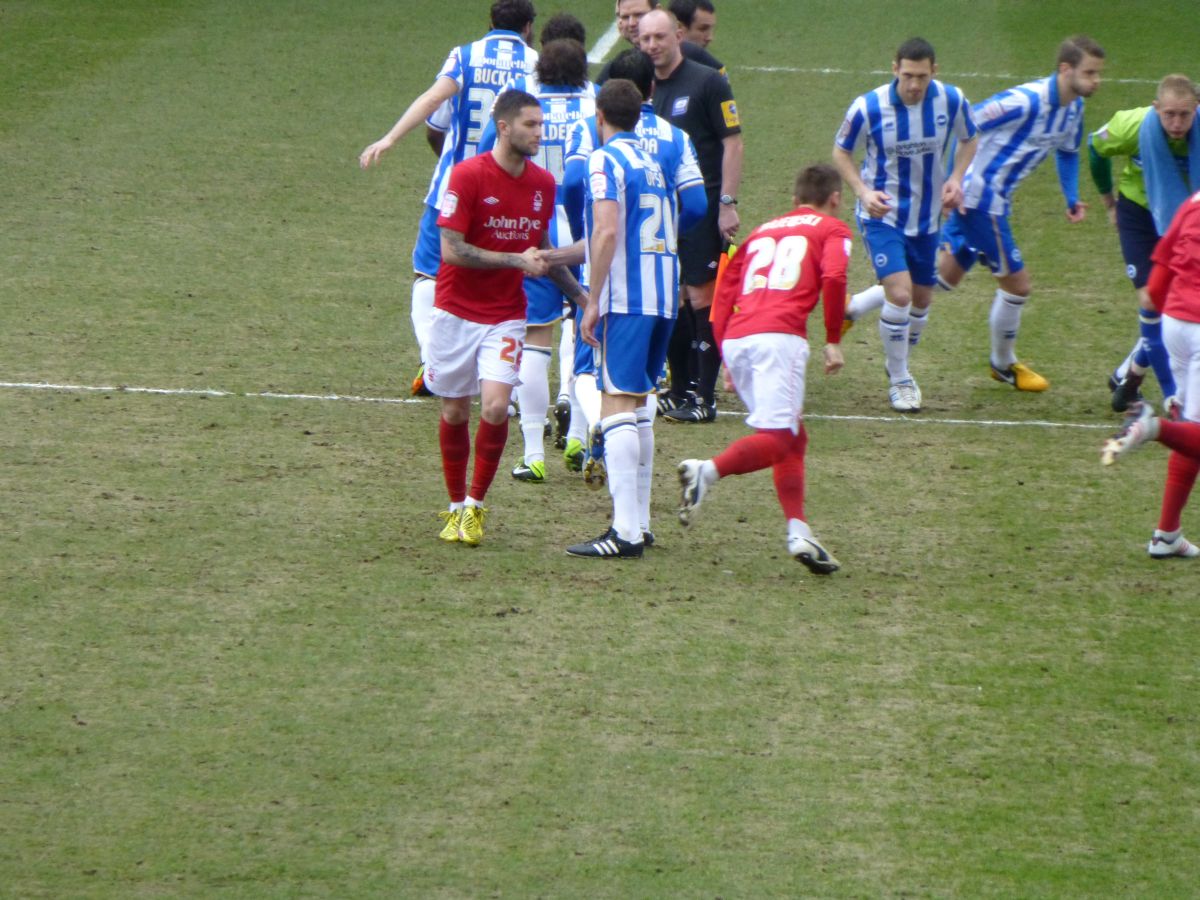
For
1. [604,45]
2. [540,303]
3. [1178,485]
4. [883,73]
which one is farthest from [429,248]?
[883,73]

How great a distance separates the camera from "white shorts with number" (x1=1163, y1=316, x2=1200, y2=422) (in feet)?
23.9

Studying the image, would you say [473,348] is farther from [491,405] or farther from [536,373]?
[536,373]

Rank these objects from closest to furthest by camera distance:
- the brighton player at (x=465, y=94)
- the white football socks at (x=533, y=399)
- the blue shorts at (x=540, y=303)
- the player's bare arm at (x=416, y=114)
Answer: the white football socks at (x=533, y=399) < the blue shorts at (x=540, y=303) < the player's bare arm at (x=416, y=114) < the brighton player at (x=465, y=94)

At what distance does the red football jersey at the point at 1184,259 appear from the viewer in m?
7.29

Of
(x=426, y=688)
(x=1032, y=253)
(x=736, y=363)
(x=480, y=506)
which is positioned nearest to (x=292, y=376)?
(x=480, y=506)

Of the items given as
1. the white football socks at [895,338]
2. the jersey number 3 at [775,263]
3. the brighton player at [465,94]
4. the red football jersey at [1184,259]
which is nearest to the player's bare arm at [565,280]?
the jersey number 3 at [775,263]

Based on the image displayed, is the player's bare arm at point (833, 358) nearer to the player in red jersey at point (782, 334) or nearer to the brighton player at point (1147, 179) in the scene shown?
the player in red jersey at point (782, 334)

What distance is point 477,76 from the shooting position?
9.23 metres

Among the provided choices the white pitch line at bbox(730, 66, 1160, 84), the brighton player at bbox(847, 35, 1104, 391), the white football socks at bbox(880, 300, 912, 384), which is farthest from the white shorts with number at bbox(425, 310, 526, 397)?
the white pitch line at bbox(730, 66, 1160, 84)

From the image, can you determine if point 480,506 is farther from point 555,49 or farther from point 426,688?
point 555,49

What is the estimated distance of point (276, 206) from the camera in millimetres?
13477

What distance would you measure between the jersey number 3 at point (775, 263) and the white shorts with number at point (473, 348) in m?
0.99

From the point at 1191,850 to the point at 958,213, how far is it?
5.55 m

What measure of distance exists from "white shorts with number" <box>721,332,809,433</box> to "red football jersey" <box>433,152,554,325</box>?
0.98 metres
